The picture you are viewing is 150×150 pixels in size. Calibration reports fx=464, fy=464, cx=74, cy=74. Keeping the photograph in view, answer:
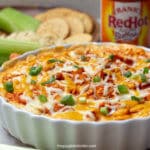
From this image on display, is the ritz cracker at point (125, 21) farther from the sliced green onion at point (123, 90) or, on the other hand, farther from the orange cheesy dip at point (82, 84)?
the sliced green onion at point (123, 90)

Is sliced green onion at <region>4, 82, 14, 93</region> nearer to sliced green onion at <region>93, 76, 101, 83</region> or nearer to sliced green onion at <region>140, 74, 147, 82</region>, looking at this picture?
sliced green onion at <region>93, 76, 101, 83</region>

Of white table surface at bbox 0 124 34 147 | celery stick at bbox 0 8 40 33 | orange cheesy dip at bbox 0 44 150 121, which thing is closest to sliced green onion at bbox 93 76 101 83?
orange cheesy dip at bbox 0 44 150 121

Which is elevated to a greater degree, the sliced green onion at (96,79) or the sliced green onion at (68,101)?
the sliced green onion at (96,79)

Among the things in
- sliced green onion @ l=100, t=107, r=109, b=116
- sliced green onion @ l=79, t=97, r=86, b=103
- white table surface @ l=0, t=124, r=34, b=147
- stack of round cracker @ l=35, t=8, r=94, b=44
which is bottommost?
white table surface @ l=0, t=124, r=34, b=147

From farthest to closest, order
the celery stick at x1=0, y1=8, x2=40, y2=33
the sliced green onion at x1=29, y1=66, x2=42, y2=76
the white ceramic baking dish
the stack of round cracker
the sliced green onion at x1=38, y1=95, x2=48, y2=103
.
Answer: the celery stick at x1=0, y1=8, x2=40, y2=33
the stack of round cracker
the sliced green onion at x1=29, y1=66, x2=42, y2=76
the sliced green onion at x1=38, y1=95, x2=48, y2=103
the white ceramic baking dish

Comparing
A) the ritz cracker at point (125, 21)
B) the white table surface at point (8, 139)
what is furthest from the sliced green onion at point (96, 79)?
the ritz cracker at point (125, 21)

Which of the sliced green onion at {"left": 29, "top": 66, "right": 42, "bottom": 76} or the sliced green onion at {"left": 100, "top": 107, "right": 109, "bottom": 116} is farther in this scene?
the sliced green onion at {"left": 29, "top": 66, "right": 42, "bottom": 76}
